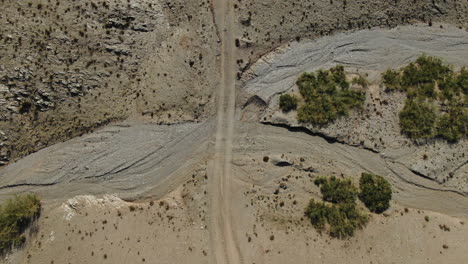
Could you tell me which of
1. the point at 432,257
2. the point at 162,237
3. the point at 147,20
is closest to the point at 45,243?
the point at 162,237

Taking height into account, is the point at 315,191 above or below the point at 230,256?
above

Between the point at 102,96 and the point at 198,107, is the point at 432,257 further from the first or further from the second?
the point at 102,96

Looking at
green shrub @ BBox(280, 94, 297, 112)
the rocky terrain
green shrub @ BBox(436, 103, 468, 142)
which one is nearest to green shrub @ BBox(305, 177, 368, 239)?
the rocky terrain

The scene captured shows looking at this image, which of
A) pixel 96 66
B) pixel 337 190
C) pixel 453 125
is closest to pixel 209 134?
pixel 96 66

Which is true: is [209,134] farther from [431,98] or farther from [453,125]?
[453,125]

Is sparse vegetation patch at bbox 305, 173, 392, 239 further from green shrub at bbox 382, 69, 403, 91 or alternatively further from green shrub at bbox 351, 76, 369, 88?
green shrub at bbox 382, 69, 403, 91

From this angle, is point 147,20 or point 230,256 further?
point 147,20
